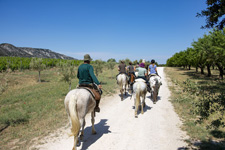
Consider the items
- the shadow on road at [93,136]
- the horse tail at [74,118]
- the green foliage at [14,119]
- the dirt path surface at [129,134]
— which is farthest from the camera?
the green foliage at [14,119]

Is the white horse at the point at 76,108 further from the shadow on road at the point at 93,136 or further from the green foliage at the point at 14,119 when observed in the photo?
the green foliage at the point at 14,119

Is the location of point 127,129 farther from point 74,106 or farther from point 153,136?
point 74,106

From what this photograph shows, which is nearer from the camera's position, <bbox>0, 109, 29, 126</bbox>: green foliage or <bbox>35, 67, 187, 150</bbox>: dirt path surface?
<bbox>35, 67, 187, 150</bbox>: dirt path surface

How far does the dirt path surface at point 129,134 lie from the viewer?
17.4ft

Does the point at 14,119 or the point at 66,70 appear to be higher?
the point at 66,70

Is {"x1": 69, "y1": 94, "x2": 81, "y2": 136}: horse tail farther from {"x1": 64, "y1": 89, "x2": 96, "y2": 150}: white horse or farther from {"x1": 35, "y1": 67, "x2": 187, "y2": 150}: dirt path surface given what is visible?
{"x1": 35, "y1": 67, "x2": 187, "y2": 150}: dirt path surface

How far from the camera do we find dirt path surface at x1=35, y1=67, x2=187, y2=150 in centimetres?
530

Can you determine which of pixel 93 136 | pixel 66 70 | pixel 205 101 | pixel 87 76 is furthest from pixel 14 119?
pixel 205 101

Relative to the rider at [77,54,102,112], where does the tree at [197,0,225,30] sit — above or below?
above

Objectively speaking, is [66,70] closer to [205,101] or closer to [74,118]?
[74,118]

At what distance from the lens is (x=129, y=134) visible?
241 inches

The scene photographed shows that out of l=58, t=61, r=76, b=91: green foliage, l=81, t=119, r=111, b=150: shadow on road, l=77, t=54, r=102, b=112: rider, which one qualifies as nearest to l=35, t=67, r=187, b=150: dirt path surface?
l=81, t=119, r=111, b=150: shadow on road

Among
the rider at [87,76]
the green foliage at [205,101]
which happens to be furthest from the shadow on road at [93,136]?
the green foliage at [205,101]

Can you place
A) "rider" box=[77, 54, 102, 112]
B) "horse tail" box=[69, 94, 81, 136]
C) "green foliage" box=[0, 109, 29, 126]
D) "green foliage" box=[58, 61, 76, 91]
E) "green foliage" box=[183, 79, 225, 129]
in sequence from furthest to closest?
"green foliage" box=[58, 61, 76, 91], "green foliage" box=[0, 109, 29, 126], "rider" box=[77, 54, 102, 112], "horse tail" box=[69, 94, 81, 136], "green foliage" box=[183, 79, 225, 129]
